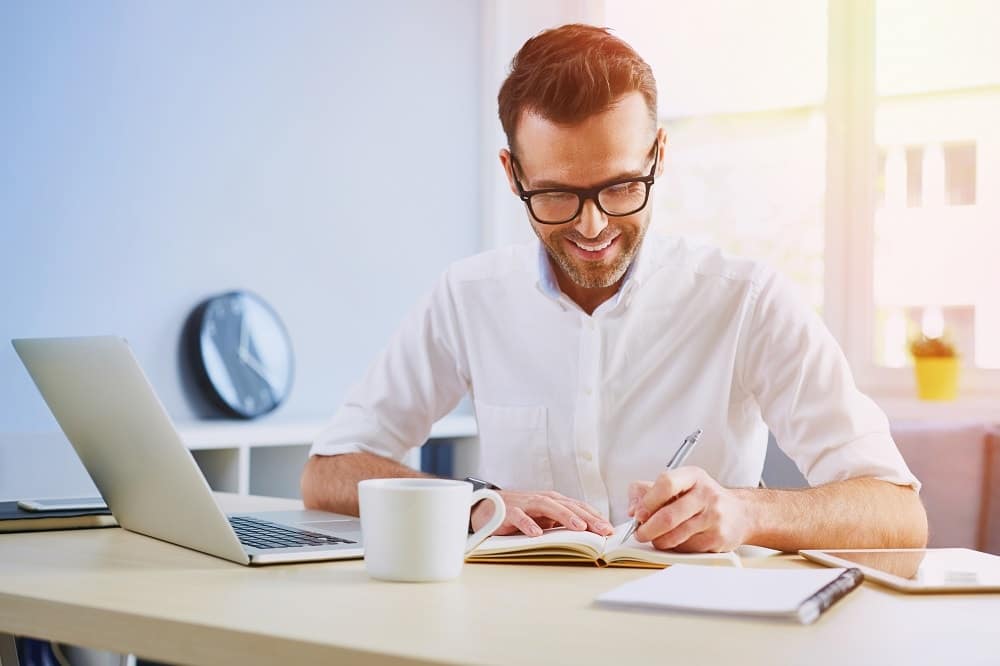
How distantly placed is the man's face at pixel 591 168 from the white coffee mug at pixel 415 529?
0.72 m

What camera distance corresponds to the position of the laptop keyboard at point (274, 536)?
1301mm

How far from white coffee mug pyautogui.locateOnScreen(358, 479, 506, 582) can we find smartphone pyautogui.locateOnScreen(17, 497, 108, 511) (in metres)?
0.63

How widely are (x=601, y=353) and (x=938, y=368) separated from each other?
1.91 meters

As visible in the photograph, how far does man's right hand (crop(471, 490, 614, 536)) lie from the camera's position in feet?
4.42

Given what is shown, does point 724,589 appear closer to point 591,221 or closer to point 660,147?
point 591,221

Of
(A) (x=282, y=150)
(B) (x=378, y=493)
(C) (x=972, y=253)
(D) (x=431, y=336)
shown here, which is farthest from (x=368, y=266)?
(B) (x=378, y=493)

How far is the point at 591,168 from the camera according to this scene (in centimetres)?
171

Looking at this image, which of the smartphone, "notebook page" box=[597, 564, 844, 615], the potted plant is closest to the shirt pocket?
the smartphone

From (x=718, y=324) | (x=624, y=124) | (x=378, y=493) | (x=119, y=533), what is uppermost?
(x=624, y=124)

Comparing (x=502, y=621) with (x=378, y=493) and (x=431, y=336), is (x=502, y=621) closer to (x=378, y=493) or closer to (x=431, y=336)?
(x=378, y=493)

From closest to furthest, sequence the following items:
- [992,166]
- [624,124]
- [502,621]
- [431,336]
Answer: [502,621], [624,124], [431,336], [992,166]

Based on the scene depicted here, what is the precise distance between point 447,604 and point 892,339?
3.05 m

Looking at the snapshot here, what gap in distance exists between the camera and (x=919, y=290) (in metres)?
3.71

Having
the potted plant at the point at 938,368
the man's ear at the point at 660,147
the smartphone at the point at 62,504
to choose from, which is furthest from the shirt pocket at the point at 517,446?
the potted plant at the point at 938,368
